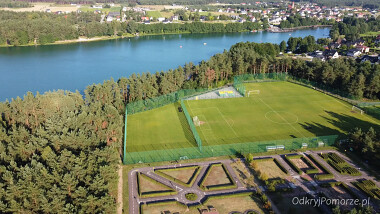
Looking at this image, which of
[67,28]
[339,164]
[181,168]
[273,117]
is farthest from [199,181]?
[67,28]

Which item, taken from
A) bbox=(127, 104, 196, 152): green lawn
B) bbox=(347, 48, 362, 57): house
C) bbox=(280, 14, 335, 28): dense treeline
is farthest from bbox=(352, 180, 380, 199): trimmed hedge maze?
bbox=(280, 14, 335, 28): dense treeline

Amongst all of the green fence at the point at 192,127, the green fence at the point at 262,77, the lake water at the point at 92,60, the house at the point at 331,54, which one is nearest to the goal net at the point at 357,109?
the green fence at the point at 262,77

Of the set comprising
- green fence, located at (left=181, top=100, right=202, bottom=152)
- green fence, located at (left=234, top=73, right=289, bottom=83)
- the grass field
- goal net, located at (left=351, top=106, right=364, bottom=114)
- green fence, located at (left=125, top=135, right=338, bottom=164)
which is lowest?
the grass field

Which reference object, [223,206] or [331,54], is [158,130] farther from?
[331,54]

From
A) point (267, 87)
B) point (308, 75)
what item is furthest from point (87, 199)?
point (308, 75)

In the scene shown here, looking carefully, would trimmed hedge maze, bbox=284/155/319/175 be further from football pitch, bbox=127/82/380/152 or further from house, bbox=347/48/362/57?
house, bbox=347/48/362/57

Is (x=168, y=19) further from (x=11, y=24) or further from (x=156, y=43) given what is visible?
(x=11, y=24)

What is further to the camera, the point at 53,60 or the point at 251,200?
the point at 53,60
